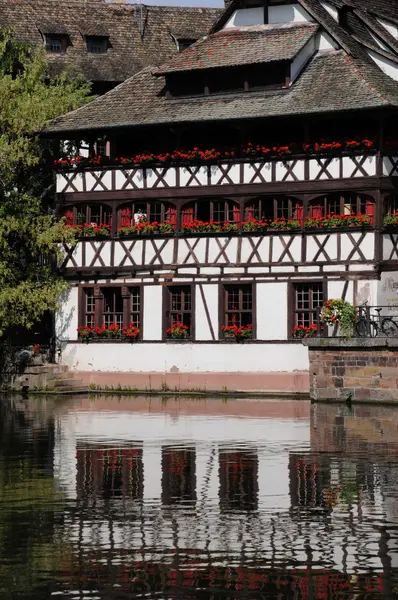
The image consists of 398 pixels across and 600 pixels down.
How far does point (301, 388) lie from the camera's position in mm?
48000

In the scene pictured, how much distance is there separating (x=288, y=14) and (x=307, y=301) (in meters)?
9.96

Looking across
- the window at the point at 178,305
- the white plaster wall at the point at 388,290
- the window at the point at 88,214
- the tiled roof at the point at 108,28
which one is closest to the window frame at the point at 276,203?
the window at the point at 178,305

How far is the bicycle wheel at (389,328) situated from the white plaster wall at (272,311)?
5.50 meters

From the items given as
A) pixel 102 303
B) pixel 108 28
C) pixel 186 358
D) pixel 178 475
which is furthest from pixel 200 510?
pixel 108 28

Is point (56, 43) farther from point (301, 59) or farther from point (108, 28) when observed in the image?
point (301, 59)

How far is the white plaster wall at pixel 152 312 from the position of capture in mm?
51094

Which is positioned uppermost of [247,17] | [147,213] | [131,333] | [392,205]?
[247,17]

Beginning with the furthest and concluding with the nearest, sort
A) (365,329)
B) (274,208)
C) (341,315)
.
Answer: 1. (274,208)
2. (341,315)
3. (365,329)

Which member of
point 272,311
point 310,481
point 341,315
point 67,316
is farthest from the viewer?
point 67,316

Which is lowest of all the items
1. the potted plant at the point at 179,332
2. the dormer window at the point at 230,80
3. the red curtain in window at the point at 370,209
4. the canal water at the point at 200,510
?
the canal water at the point at 200,510

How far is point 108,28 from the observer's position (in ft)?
210

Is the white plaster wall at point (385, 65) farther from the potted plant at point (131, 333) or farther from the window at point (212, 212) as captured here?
the potted plant at point (131, 333)

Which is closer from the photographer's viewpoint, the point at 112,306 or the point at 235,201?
the point at 235,201

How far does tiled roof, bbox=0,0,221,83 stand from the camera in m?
62.0
